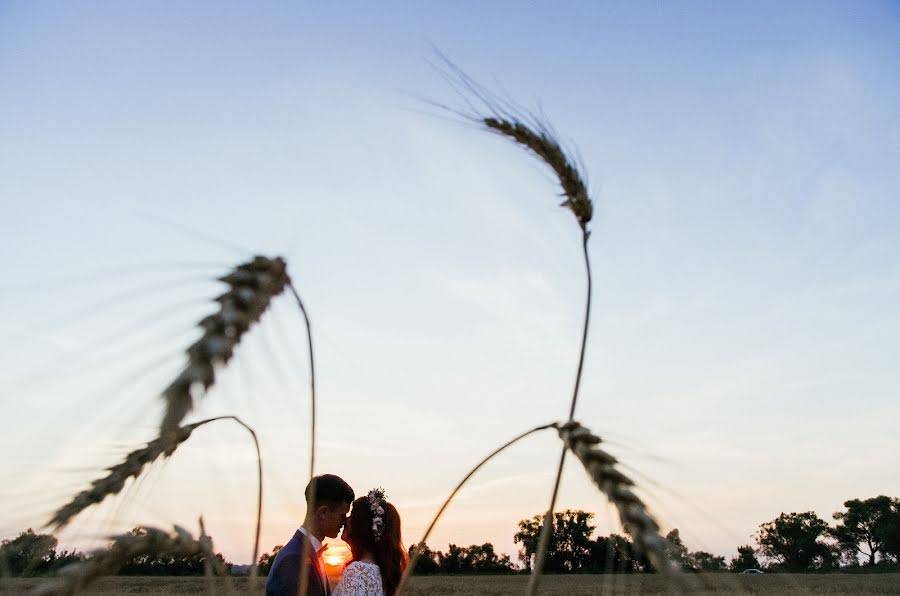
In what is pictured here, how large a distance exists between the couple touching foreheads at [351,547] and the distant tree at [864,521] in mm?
110784

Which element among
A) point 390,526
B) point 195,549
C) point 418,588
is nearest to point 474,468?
point 195,549

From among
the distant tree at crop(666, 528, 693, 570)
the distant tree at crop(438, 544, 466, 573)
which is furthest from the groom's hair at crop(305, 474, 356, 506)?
the distant tree at crop(438, 544, 466, 573)

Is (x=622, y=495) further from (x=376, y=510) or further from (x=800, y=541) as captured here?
(x=800, y=541)

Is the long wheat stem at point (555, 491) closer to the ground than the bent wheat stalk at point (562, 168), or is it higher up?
closer to the ground

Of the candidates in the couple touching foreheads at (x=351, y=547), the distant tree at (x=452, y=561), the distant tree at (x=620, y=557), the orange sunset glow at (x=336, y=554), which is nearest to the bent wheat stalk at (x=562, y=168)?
the distant tree at (x=620, y=557)

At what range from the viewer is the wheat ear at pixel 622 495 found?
3.70 ft

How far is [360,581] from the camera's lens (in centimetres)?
457

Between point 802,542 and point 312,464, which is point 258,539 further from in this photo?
point 802,542

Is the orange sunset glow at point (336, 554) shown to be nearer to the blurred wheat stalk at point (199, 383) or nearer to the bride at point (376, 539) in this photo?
the bride at point (376, 539)

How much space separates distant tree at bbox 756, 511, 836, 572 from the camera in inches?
3497

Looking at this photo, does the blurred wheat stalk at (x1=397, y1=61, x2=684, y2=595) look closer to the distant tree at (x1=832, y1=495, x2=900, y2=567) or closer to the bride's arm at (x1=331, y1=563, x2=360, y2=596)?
the bride's arm at (x1=331, y1=563, x2=360, y2=596)

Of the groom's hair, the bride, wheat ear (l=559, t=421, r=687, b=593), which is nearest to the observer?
wheat ear (l=559, t=421, r=687, b=593)

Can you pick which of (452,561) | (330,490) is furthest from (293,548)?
(452,561)

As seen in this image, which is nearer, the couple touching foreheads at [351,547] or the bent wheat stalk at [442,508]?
the bent wheat stalk at [442,508]
